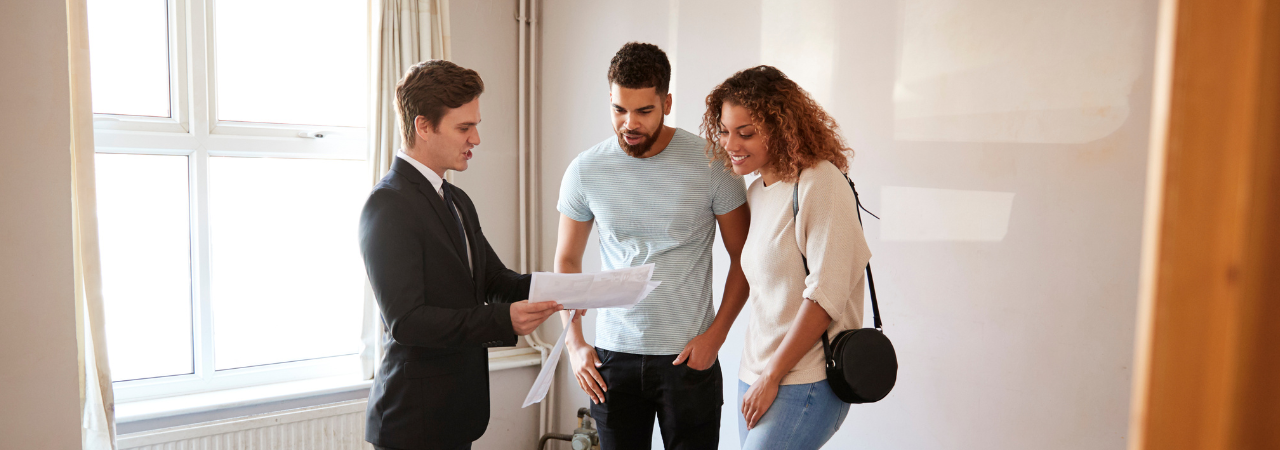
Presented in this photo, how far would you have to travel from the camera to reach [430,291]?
1.26 m

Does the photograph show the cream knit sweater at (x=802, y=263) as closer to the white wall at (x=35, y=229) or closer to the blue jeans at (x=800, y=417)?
the blue jeans at (x=800, y=417)

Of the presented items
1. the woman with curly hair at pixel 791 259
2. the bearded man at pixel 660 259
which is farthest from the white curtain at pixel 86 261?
the woman with curly hair at pixel 791 259

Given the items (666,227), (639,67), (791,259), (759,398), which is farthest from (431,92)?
(759,398)

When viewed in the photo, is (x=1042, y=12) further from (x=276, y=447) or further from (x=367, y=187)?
(x=276, y=447)

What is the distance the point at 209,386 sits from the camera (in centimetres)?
277

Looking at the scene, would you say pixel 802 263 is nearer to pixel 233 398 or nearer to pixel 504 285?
pixel 504 285

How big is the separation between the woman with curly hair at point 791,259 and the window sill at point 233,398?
6.93 ft

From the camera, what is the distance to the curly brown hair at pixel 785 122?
1.30 meters

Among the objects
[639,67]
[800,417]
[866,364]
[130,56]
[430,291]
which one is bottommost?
[800,417]

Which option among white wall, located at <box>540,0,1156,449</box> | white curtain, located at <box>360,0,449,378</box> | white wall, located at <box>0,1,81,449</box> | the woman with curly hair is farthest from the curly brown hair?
white curtain, located at <box>360,0,449,378</box>

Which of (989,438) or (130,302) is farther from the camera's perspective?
(130,302)

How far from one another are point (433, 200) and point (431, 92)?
21 cm

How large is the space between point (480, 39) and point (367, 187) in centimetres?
91

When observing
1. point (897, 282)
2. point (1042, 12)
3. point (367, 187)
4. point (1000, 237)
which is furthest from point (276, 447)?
point (1042, 12)
